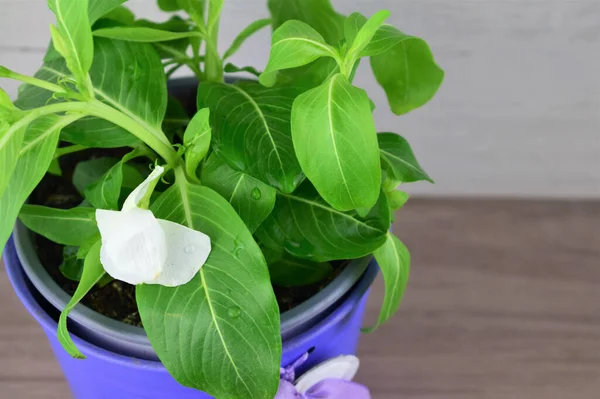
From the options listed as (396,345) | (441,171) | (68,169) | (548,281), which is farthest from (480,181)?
(68,169)

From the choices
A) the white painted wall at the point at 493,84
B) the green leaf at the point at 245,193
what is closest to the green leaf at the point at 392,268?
the green leaf at the point at 245,193

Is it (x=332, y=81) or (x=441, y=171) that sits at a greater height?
(x=332, y=81)

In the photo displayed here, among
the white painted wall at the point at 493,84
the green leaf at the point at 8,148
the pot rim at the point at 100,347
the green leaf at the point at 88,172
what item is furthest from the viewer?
the white painted wall at the point at 493,84

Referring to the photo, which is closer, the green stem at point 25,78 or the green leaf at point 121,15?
the green stem at point 25,78

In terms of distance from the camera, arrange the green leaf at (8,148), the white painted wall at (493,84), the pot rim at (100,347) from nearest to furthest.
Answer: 1. the green leaf at (8,148)
2. the pot rim at (100,347)
3. the white painted wall at (493,84)

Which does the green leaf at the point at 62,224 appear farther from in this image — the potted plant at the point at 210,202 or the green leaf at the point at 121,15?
the green leaf at the point at 121,15

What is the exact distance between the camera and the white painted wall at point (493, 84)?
2.33ft

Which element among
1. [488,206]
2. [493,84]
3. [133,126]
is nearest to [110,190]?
[133,126]

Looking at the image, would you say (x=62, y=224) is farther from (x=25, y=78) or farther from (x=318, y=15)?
(x=318, y=15)

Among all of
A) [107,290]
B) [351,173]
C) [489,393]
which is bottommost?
[489,393]

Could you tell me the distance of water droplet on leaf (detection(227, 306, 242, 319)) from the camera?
0.40 m

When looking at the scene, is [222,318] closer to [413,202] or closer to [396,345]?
[396,345]

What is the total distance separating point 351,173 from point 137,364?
0.22 m

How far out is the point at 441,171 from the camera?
0.92m
